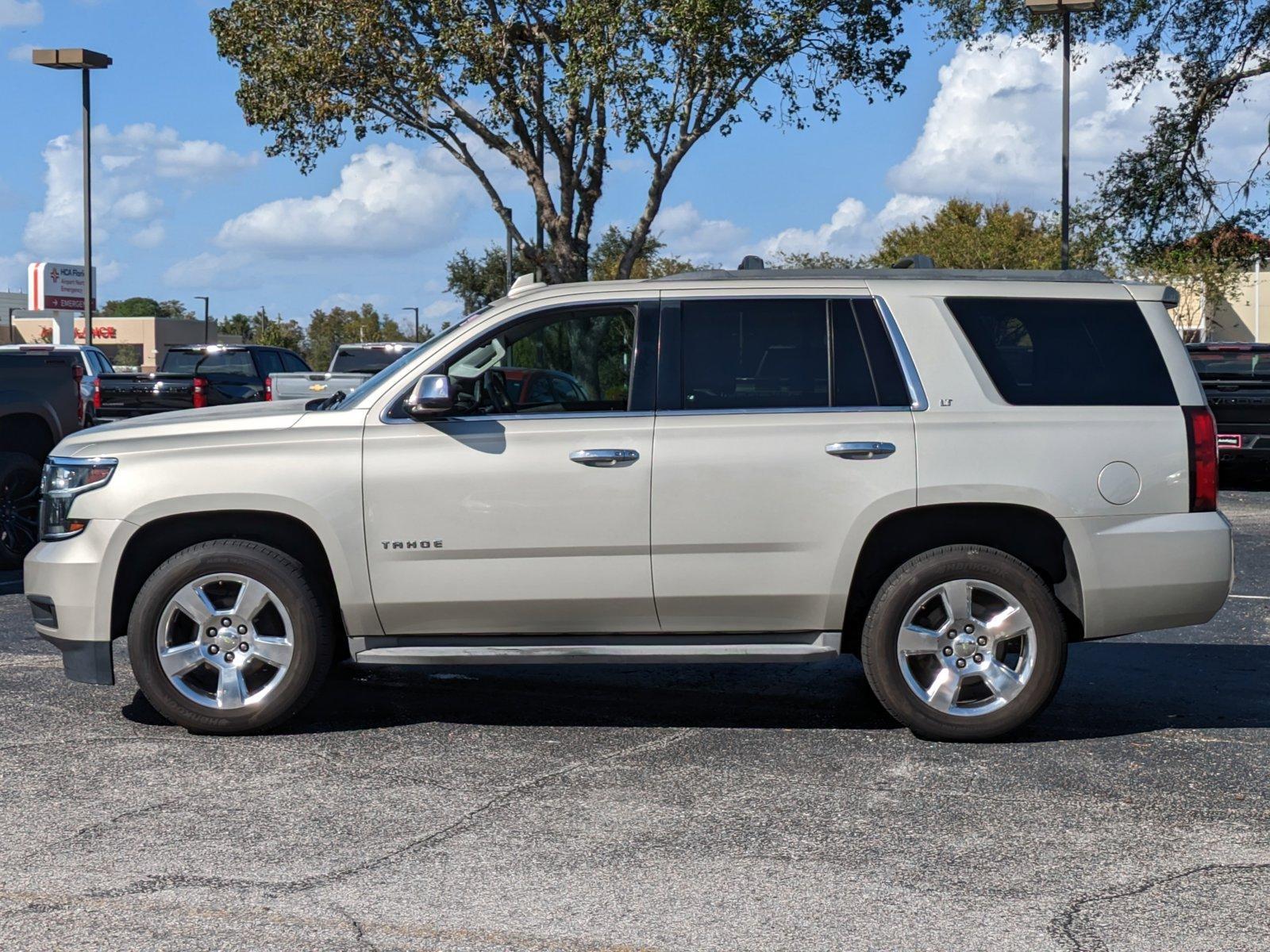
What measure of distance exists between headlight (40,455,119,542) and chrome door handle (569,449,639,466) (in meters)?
1.95

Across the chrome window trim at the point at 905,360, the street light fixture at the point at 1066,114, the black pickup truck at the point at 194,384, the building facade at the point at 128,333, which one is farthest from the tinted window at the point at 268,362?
the building facade at the point at 128,333

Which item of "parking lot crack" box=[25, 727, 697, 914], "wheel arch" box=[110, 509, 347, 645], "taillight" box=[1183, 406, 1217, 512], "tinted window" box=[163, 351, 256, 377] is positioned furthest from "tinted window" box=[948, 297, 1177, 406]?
"tinted window" box=[163, 351, 256, 377]

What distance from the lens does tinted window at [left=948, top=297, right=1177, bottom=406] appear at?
21.3 feet

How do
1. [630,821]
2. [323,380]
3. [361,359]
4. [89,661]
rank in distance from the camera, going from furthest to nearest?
[361,359] → [323,380] → [89,661] → [630,821]

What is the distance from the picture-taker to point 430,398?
626 centimetres

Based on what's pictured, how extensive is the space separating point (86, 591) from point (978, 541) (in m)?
3.76

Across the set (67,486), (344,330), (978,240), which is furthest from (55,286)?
(67,486)

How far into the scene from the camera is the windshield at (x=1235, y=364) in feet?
57.9

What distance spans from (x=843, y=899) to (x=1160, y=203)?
2503 cm

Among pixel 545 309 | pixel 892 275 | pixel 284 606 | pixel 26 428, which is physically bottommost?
pixel 284 606

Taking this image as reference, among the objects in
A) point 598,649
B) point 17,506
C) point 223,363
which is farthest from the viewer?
point 223,363

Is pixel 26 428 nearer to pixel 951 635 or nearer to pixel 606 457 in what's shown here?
pixel 606 457

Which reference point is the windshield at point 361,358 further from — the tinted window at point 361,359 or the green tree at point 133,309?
the green tree at point 133,309

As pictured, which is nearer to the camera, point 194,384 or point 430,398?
point 430,398
